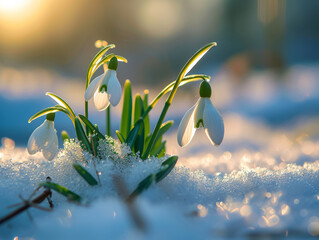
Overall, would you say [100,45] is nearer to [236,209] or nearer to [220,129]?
[220,129]

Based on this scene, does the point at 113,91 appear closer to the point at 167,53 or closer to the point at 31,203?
the point at 31,203

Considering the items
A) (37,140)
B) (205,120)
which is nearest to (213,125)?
(205,120)

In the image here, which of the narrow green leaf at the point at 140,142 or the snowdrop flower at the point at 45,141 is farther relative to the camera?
the narrow green leaf at the point at 140,142

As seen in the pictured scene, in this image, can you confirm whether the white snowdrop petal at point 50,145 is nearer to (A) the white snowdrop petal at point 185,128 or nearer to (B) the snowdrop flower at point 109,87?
(B) the snowdrop flower at point 109,87

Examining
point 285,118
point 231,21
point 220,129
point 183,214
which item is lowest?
point 183,214

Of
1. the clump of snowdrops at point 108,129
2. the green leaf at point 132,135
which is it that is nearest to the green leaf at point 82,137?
the clump of snowdrops at point 108,129

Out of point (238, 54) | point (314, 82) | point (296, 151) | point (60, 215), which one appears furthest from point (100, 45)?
point (238, 54)
